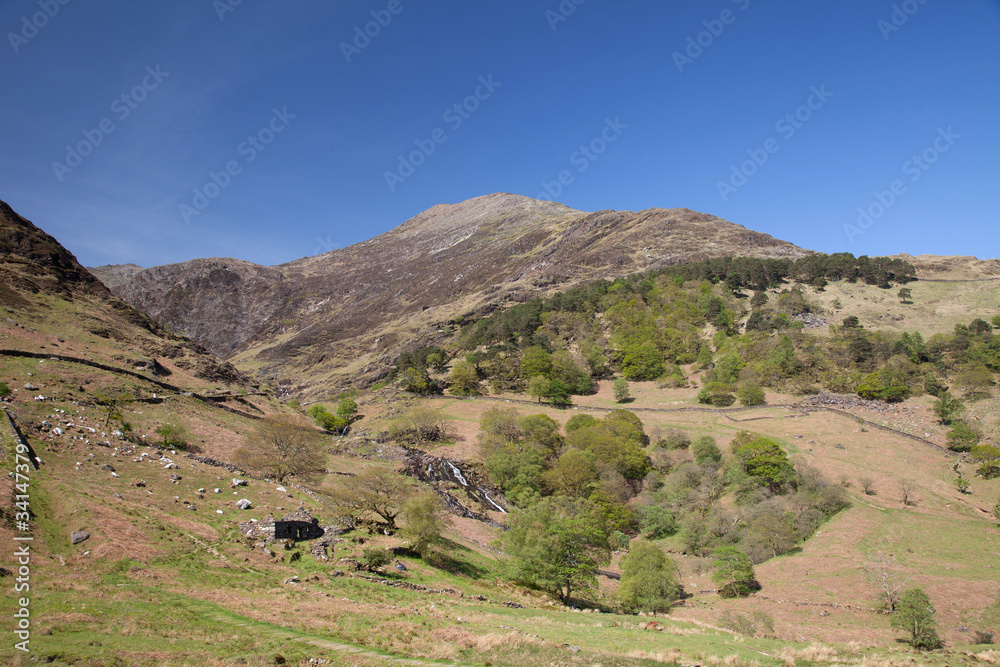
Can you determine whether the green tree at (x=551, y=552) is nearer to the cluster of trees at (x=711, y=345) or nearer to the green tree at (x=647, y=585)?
the green tree at (x=647, y=585)

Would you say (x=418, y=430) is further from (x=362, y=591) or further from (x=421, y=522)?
(x=362, y=591)

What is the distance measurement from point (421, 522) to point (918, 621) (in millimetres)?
24343

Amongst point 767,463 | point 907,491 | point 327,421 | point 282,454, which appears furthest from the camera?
point 327,421

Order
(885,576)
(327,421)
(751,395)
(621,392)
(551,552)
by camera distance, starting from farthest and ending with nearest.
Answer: (621,392) < (327,421) < (751,395) < (551,552) < (885,576)

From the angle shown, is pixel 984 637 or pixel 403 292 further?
pixel 403 292

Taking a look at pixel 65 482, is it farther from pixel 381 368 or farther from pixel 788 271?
pixel 788 271

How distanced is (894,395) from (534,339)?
177ft

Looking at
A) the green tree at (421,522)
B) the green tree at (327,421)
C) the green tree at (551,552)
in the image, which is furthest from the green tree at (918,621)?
the green tree at (327,421)

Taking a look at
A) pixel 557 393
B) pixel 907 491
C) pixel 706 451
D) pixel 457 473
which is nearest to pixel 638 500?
pixel 706 451

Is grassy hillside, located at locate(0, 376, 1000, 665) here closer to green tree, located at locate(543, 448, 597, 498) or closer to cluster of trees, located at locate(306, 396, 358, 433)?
green tree, located at locate(543, 448, 597, 498)

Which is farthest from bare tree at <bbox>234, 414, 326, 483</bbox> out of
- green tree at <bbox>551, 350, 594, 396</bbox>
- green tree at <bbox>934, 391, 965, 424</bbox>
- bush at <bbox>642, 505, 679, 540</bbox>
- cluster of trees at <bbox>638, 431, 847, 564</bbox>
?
green tree at <bbox>934, 391, 965, 424</bbox>

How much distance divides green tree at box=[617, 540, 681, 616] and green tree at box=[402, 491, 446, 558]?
12123 millimetres

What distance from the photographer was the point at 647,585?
90.0ft

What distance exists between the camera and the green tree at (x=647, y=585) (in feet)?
88.4
